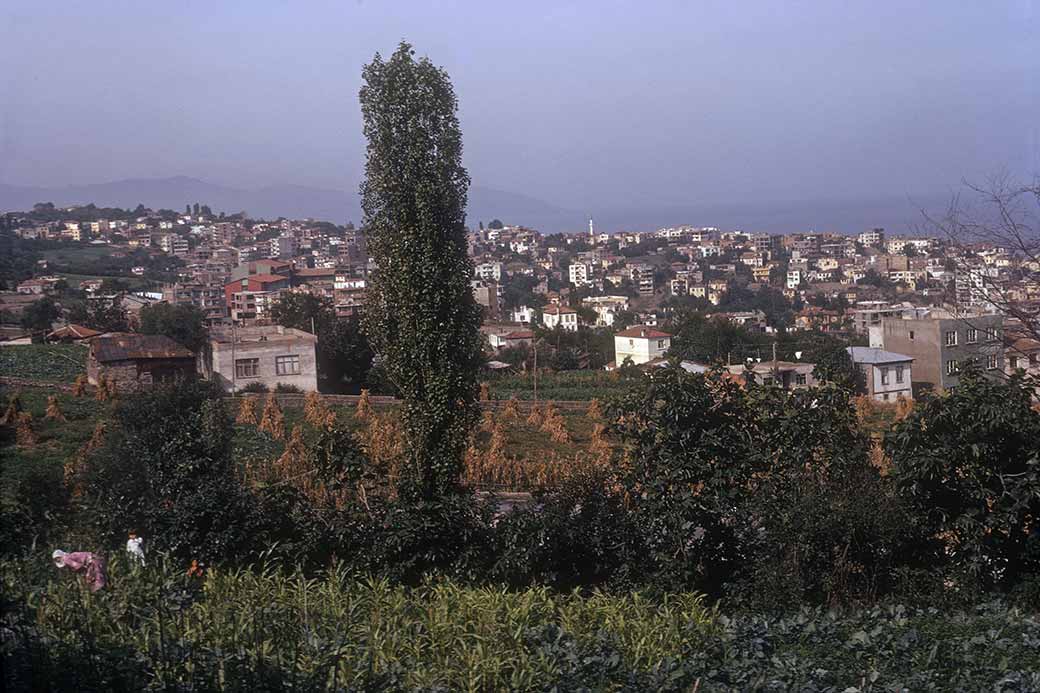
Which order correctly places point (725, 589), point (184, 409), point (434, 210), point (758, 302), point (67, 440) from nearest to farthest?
point (725, 589)
point (184, 409)
point (434, 210)
point (67, 440)
point (758, 302)

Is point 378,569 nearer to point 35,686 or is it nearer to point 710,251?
point 35,686

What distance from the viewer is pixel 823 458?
6.43 meters

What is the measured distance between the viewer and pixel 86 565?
15.4ft

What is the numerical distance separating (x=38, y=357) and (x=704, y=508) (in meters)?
21.0

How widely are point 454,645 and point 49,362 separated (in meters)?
21.6

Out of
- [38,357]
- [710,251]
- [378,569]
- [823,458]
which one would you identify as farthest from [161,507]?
[710,251]

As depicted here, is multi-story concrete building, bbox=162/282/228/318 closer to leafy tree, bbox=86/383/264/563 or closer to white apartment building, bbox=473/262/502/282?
leafy tree, bbox=86/383/264/563

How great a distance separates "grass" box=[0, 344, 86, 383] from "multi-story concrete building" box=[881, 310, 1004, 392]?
56.7 feet

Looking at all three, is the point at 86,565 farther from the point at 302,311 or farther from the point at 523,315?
the point at 523,315

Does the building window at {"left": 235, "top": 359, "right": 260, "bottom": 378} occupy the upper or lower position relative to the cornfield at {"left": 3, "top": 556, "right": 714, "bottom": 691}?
upper

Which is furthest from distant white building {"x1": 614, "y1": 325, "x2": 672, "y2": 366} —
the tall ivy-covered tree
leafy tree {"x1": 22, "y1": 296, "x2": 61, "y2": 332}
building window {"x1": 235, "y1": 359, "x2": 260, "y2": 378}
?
the tall ivy-covered tree

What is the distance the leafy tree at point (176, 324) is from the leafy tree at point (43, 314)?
6.47ft

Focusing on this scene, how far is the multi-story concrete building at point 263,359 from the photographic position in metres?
23.1

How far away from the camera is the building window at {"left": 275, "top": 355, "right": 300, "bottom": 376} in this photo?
23969mm
